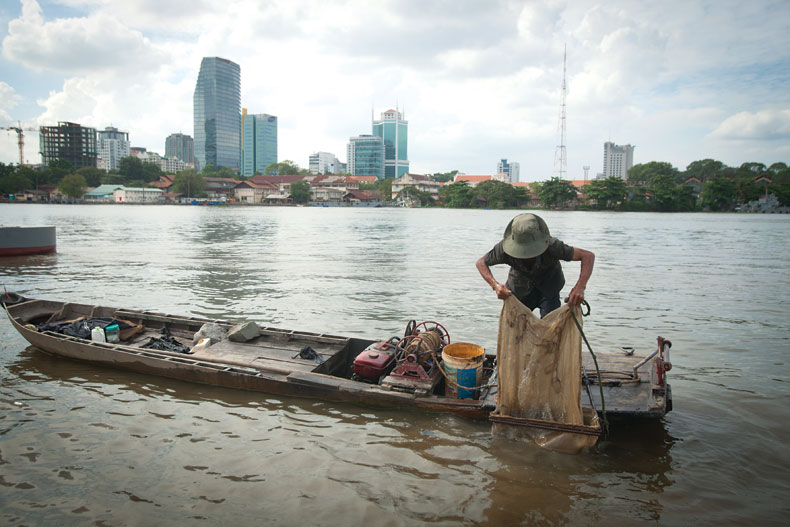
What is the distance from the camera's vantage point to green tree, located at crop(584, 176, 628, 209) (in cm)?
9400

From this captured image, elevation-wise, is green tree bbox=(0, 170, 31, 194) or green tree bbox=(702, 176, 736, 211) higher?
green tree bbox=(0, 170, 31, 194)

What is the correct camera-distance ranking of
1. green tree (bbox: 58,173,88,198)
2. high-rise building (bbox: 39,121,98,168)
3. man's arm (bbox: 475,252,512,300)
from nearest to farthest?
man's arm (bbox: 475,252,512,300) → green tree (bbox: 58,173,88,198) → high-rise building (bbox: 39,121,98,168)

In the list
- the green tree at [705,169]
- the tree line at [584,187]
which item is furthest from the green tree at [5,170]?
the green tree at [705,169]

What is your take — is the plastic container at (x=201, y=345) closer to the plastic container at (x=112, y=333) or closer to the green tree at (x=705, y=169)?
the plastic container at (x=112, y=333)

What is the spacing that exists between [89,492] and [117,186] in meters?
138

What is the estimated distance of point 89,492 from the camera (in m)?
4.57

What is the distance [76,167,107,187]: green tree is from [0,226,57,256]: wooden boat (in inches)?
5055

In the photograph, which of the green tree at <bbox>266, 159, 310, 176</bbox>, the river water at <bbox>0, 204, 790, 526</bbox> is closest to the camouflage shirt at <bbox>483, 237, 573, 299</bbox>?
the river water at <bbox>0, 204, 790, 526</bbox>

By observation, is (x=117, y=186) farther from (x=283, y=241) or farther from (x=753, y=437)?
(x=753, y=437)

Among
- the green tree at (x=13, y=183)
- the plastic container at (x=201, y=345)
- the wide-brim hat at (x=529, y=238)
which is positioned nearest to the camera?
the wide-brim hat at (x=529, y=238)

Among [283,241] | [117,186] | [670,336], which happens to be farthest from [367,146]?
[670,336]

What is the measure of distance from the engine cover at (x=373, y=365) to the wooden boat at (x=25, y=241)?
22.3m

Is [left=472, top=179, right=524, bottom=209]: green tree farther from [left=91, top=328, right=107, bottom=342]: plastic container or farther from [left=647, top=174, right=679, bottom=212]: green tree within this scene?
[left=91, top=328, right=107, bottom=342]: plastic container

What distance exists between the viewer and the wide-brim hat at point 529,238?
480 centimetres
